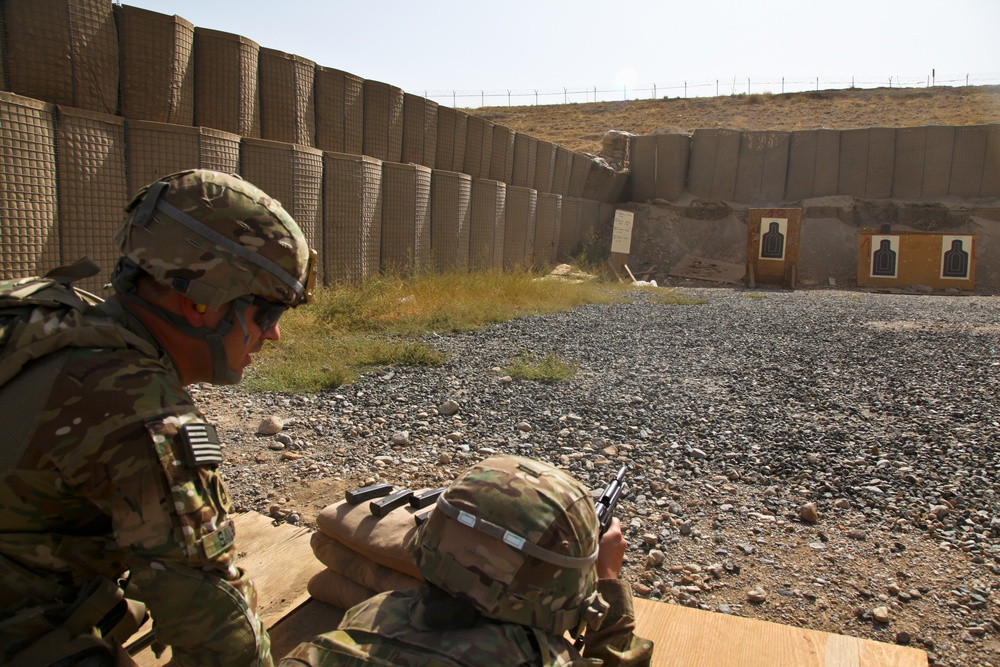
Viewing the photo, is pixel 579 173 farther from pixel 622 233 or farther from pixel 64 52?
pixel 64 52

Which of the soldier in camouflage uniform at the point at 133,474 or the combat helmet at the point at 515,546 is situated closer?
the soldier in camouflage uniform at the point at 133,474

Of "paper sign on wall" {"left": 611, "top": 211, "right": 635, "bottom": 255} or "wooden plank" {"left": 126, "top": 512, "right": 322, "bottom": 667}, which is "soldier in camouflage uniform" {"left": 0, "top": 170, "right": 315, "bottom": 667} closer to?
"wooden plank" {"left": 126, "top": 512, "right": 322, "bottom": 667}

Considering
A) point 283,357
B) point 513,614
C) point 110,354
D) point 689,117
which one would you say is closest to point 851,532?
point 513,614

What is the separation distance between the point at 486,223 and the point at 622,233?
5.68 m

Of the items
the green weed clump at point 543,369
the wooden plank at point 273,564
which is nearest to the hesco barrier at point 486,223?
the green weed clump at point 543,369

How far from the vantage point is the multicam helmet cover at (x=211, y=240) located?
1.42 metres

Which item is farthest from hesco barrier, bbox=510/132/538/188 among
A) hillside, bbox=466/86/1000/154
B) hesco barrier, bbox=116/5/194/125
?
hillside, bbox=466/86/1000/154

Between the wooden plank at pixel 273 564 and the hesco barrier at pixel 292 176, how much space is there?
205 inches

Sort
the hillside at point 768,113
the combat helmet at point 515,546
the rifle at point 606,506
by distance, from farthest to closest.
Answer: the hillside at point 768,113 → the rifle at point 606,506 → the combat helmet at point 515,546

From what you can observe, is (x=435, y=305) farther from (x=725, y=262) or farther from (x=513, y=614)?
(x=725, y=262)

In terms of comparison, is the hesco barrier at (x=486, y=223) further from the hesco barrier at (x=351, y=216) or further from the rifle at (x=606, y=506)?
the rifle at (x=606, y=506)

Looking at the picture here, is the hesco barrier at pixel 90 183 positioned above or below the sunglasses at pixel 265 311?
above

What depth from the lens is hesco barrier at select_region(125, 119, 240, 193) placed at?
5883mm

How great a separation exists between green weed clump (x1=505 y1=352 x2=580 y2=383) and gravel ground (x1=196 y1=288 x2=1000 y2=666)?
0.38ft
